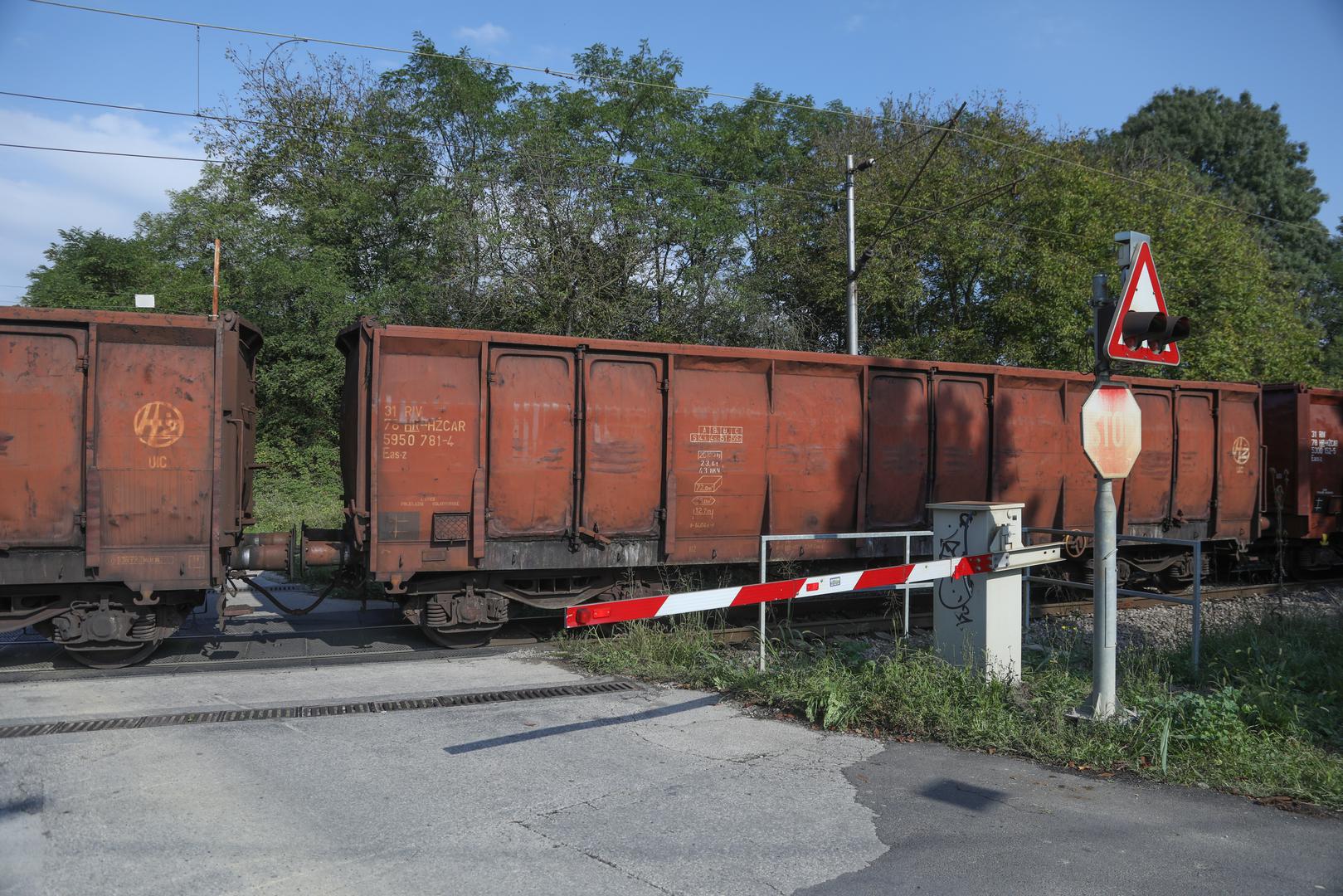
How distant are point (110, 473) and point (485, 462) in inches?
124

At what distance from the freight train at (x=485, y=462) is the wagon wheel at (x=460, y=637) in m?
0.03

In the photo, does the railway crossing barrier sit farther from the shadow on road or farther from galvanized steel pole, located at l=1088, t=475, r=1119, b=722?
galvanized steel pole, located at l=1088, t=475, r=1119, b=722

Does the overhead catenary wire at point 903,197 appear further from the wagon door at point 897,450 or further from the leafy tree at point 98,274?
the leafy tree at point 98,274

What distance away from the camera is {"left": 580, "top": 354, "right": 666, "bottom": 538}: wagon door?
8805 mm

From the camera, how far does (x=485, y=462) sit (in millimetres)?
8453

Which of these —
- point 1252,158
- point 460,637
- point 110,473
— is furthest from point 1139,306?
point 1252,158

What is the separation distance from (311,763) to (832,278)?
2012 cm

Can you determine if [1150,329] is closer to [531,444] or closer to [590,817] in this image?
[590,817]

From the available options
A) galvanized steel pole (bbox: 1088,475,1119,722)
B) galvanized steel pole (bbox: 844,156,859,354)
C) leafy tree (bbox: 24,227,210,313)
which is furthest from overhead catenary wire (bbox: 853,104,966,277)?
leafy tree (bbox: 24,227,210,313)

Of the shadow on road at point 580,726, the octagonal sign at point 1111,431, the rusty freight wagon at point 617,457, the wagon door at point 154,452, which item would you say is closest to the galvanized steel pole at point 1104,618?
the octagonal sign at point 1111,431

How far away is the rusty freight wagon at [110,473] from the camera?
7293mm

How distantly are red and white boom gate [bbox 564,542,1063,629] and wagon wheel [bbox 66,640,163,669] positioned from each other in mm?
4636

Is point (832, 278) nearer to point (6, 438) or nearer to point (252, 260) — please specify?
point (252, 260)

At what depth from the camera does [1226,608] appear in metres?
11.6
